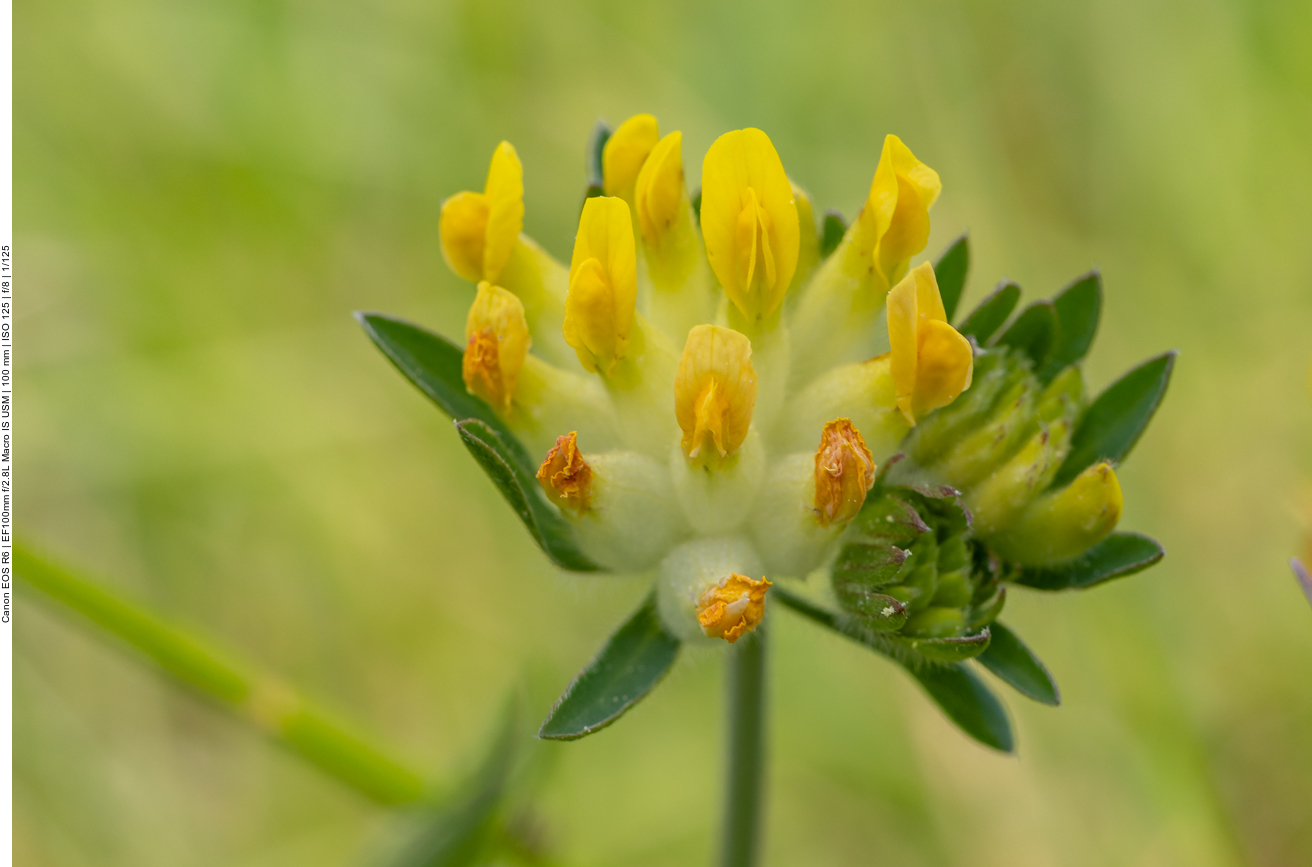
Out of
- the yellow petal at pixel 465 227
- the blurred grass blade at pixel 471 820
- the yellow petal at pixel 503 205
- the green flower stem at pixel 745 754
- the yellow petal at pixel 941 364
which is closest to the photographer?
the yellow petal at pixel 941 364

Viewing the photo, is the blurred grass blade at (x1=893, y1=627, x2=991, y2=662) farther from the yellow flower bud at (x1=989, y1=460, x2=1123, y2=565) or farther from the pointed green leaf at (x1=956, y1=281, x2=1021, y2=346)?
the pointed green leaf at (x1=956, y1=281, x2=1021, y2=346)

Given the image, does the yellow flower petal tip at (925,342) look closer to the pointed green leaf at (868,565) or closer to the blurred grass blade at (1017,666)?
the pointed green leaf at (868,565)

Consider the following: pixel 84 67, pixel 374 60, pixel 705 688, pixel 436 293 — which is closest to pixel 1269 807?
pixel 705 688

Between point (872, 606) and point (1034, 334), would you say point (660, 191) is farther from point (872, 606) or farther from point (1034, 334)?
point (872, 606)

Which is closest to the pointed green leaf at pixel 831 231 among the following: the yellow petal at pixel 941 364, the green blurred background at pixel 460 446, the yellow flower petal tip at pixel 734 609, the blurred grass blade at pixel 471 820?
the yellow petal at pixel 941 364

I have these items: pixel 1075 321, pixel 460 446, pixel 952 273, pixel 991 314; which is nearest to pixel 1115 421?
pixel 1075 321

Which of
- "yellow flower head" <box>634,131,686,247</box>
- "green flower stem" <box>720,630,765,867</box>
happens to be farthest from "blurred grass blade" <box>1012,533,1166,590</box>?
"yellow flower head" <box>634,131,686,247</box>

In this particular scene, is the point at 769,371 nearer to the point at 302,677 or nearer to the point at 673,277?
the point at 673,277
